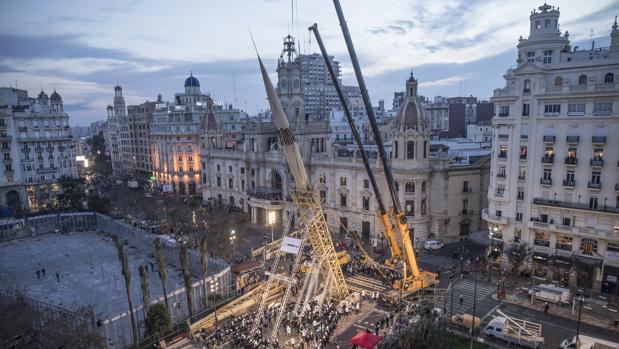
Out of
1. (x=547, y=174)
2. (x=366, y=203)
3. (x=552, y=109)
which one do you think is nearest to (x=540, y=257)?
(x=547, y=174)

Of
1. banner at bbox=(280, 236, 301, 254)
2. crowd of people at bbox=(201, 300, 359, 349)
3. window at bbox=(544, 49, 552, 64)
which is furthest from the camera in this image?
window at bbox=(544, 49, 552, 64)

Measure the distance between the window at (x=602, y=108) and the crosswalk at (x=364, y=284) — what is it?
2777 cm

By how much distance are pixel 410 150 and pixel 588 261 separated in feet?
78.3

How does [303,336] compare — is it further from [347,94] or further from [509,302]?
[347,94]

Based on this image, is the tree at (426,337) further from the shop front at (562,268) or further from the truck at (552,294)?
the shop front at (562,268)

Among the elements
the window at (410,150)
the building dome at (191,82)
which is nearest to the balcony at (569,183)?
the window at (410,150)

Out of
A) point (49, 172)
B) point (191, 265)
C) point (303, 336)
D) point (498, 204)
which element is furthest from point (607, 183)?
point (49, 172)

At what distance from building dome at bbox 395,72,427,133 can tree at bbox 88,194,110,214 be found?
59.5m

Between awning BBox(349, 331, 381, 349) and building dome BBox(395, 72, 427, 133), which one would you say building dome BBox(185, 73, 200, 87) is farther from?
awning BBox(349, 331, 381, 349)

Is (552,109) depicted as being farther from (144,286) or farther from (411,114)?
(144,286)

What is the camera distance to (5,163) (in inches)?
3472

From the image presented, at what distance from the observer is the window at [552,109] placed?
46.0 metres

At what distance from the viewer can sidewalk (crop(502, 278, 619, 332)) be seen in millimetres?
38531

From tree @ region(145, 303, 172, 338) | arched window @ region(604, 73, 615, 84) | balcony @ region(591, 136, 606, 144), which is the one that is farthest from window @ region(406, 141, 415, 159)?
tree @ region(145, 303, 172, 338)
